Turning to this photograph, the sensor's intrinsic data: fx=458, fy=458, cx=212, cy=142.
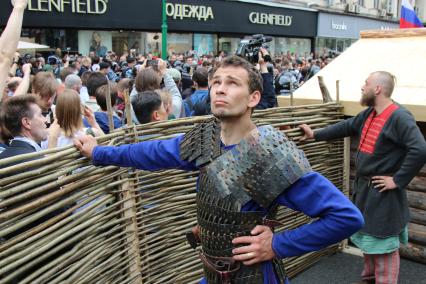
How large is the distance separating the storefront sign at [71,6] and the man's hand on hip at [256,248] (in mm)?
13471

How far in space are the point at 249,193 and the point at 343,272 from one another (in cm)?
285

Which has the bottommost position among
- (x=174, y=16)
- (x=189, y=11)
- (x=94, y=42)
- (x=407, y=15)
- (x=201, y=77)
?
(x=201, y=77)

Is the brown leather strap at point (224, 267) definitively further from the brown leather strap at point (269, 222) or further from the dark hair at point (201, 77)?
the dark hair at point (201, 77)

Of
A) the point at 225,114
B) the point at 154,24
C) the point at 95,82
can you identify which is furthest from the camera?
the point at 154,24

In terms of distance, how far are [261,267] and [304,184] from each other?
42 cm

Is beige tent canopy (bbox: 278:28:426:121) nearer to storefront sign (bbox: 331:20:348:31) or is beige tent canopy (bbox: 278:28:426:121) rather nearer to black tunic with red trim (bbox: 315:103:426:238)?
black tunic with red trim (bbox: 315:103:426:238)

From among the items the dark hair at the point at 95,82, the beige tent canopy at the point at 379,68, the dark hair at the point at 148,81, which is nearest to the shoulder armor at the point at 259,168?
the beige tent canopy at the point at 379,68

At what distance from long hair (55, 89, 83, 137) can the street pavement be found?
2398 mm

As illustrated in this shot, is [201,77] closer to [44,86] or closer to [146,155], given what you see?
[44,86]

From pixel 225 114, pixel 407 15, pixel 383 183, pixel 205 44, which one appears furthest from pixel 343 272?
pixel 205 44

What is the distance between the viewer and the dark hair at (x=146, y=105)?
142 inches

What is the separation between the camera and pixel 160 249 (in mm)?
3174

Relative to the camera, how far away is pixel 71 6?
1452 centimetres

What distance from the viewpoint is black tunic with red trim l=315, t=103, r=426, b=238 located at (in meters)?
3.32
